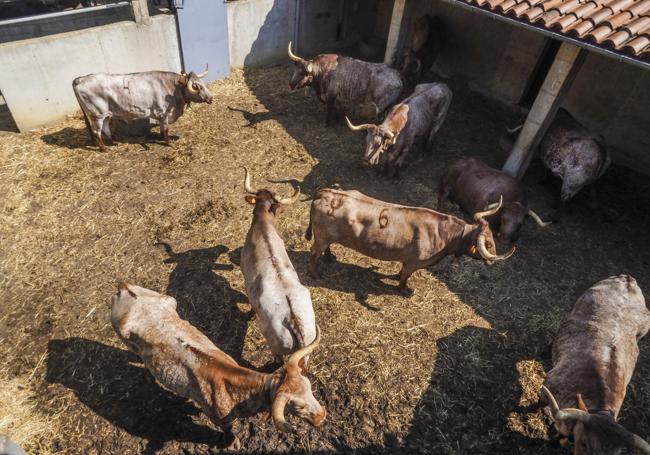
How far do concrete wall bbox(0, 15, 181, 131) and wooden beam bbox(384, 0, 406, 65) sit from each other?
20.5 ft

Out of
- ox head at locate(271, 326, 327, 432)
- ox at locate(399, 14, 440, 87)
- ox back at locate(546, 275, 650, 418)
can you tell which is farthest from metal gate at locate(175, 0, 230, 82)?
ox back at locate(546, 275, 650, 418)

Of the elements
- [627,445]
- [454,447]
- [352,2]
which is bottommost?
[454,447]

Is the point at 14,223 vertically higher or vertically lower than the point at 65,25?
lower

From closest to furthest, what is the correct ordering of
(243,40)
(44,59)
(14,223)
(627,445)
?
(627,445)
(14,223)
(44,59)
(243,40)

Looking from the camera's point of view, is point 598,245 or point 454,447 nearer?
point 454,447

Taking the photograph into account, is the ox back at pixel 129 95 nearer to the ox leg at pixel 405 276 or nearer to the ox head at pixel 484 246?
the ox leg at pixel 405 276

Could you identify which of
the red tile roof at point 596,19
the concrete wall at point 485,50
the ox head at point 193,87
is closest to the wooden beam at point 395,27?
the concrete wall at point 485,50

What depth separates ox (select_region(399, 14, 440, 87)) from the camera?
12461mm

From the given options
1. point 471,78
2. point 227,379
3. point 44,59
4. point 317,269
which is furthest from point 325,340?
point 471,78

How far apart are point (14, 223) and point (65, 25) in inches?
310

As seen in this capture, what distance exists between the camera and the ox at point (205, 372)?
14.4 ft

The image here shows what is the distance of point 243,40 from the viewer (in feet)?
43.2

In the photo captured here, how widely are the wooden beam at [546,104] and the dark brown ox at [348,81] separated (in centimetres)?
361

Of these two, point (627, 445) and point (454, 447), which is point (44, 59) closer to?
point (454, 447)
